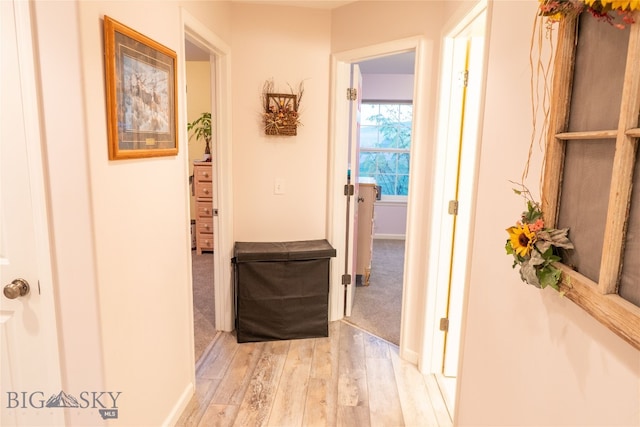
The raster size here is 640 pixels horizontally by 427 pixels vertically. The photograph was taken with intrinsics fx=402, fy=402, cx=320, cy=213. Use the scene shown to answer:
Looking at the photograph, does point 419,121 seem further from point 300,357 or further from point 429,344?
point 300,357

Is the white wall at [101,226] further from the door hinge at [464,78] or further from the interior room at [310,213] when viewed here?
the door hinge at [464,78]

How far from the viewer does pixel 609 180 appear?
789 mm

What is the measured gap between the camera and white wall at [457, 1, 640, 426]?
822mm

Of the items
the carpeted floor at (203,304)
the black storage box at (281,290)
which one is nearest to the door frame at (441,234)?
the black storage box at (281,290)

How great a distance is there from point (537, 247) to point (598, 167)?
0.24 metres

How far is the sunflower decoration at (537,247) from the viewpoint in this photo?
36.8 inches

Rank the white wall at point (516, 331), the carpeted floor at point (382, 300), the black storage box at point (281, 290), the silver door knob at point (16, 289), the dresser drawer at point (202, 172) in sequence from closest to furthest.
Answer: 1. the white wall at point (516, 331)
2. the silver door knob at point (16, 289)
3. the black storage box at point (281, 290)
4. the carpeted floor at point (382, 300)
5. the dresser drawer at point (202, 172)

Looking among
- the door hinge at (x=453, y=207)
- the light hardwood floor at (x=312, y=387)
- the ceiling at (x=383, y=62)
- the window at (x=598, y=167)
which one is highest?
the ceiling at (x=383, y=62)

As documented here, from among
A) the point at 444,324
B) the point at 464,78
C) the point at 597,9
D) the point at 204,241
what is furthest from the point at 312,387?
the point at 204,241

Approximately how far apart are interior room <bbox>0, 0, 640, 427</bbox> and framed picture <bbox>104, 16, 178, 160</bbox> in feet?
0.04

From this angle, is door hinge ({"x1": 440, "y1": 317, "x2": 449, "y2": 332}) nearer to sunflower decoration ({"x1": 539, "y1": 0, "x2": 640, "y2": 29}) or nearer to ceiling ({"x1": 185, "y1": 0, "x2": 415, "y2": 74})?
sunflower decoration ({"x1": 539, "y1": 0, "x2": 640, "y2": 29})

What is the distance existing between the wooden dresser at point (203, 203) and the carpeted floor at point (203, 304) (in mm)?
183

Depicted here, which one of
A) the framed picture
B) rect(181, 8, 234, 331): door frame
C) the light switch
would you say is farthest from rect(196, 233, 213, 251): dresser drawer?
the framed picture

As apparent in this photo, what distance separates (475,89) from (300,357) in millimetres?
2026
